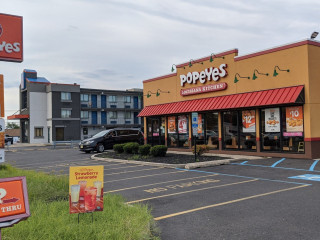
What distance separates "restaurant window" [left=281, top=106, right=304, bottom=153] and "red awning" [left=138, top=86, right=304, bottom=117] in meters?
0.88

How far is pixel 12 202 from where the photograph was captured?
354 centimetres

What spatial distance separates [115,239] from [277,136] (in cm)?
1458

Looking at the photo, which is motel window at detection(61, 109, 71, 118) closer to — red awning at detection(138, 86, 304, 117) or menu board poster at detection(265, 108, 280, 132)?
red awning at detection(138, 86, 304, 117)

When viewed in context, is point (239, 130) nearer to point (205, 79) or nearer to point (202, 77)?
point (205, 79)

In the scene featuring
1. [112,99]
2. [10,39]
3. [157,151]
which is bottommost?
[157,151]

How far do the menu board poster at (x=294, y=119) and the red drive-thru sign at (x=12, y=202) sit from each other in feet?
49.5

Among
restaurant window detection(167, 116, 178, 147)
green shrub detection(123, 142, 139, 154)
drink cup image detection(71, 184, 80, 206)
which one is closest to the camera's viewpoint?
drink cup image detection(71, 184, 80, 206)

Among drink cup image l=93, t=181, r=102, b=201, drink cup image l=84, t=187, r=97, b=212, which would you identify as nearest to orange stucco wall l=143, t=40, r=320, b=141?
drink cup image l=93, t=181, r=102, b=201

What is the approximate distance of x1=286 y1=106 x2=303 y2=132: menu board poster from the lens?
1598 cm

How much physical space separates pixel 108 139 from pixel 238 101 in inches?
467

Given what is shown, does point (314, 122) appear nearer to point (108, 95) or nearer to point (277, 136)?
point (277, 136)

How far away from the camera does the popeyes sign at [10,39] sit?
8.75m

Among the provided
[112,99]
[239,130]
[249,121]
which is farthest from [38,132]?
[249,121]

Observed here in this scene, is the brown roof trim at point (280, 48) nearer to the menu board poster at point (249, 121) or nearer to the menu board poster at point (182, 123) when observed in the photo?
the menu board poster at point (249, 121)
